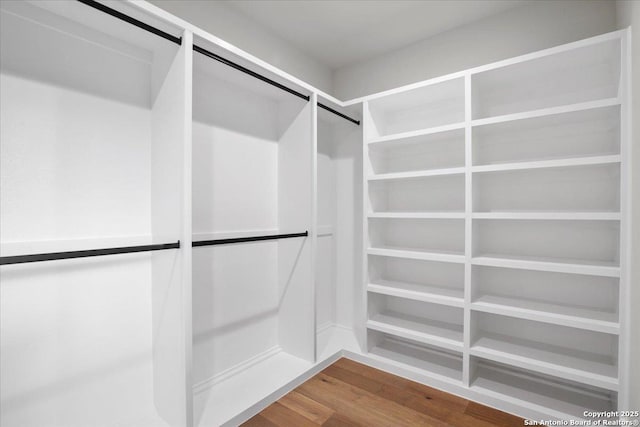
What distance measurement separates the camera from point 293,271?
7.34ft

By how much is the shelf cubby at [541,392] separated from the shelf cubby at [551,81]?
1.68 m

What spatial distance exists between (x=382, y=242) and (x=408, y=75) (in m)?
1.41

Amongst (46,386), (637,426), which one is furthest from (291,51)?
(637,426)

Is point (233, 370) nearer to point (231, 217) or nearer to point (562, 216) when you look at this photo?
point (231, 217)

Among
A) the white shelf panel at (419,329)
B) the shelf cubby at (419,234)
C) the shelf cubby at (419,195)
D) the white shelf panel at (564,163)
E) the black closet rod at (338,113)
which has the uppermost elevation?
the black closet rod at (338,113)

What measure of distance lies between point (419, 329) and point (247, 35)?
2.44 metres

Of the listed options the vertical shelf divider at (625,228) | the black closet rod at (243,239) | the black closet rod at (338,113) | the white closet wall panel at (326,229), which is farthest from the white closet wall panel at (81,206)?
the vertical shelf divider at (625,228)

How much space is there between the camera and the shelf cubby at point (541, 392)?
1.62 m

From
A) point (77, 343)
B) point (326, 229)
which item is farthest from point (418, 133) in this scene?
point (77, 343)

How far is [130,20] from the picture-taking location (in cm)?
124

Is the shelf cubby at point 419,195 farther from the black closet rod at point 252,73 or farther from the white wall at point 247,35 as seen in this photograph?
the white wall at point 247,35

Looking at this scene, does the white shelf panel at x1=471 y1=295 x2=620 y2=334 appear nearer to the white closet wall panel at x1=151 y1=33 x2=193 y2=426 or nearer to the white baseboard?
the white baseboard

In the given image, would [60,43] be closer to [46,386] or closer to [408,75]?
[46,386]

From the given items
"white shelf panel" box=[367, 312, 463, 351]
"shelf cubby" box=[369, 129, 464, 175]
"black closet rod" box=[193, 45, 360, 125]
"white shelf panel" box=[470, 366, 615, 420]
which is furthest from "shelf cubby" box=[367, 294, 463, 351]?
"black closet rod" box=[193, 45, 360, 125]
